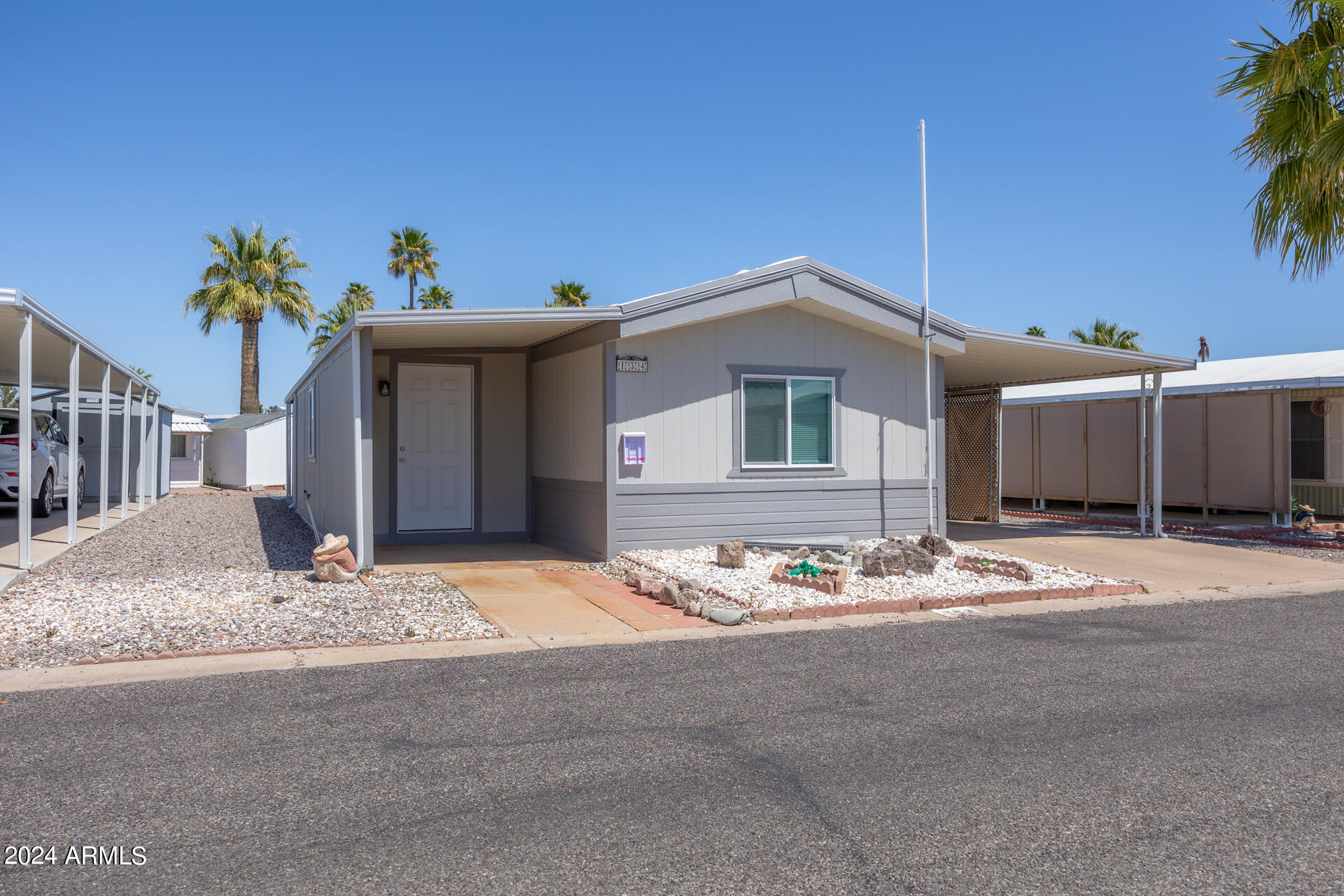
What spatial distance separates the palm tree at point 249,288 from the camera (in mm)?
29781

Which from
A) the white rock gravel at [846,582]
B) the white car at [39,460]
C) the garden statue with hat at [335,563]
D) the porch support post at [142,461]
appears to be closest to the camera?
the white rock gravel at [846,582]

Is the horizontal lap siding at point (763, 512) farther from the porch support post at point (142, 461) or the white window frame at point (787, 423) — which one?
the porch support post at point (142, 461)

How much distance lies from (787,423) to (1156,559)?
456 cm

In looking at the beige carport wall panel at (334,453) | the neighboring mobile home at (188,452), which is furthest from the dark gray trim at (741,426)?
the neighboring mobile home at (188,452)

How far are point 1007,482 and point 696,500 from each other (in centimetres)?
1128

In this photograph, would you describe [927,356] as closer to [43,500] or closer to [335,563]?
[335,563]

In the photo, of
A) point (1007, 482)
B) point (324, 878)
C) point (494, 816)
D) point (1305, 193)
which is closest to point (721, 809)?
point (494, 816)

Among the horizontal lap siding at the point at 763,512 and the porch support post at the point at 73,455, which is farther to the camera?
the porch support post at the point at 73,455

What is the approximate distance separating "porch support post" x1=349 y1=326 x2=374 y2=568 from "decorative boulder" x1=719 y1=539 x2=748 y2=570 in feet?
10.9

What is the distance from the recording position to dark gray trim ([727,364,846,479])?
408 inches

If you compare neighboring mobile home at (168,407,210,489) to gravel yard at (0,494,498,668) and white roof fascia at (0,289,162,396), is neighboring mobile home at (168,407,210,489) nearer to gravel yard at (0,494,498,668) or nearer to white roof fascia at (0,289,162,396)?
white roof fascia at (0,289,162,396)

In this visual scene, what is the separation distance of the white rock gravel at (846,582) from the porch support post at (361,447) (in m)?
2.30

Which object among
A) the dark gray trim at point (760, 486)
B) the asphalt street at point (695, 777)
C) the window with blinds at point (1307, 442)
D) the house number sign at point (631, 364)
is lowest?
the asphalt street at point (695, 777)

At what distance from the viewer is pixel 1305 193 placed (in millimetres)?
10086
